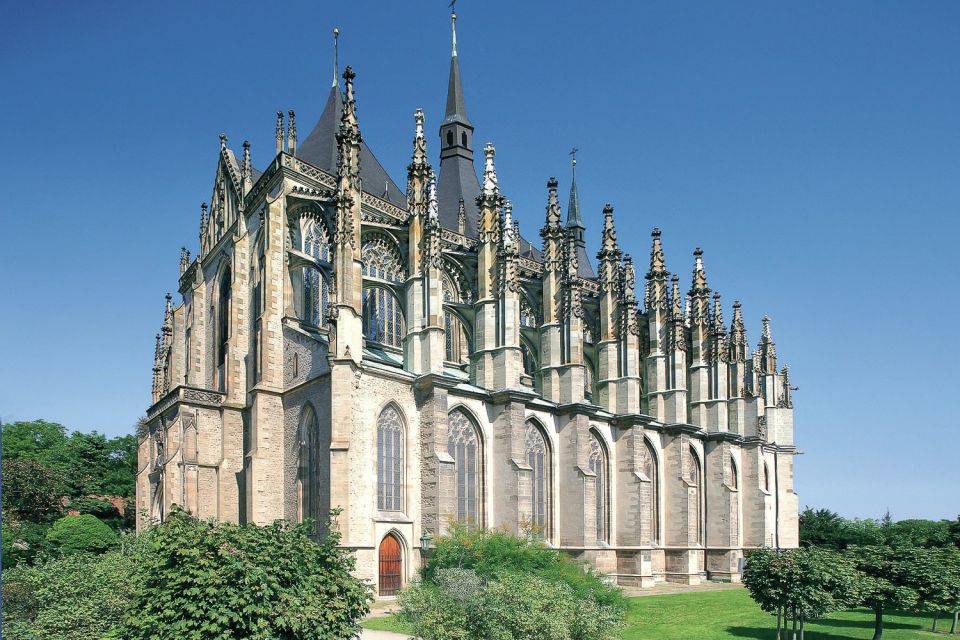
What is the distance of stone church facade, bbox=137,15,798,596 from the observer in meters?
34.6

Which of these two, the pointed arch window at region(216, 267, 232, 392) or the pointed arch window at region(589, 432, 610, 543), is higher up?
the pointed arch window at region(216, 267, 232, 392)

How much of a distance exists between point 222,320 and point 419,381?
15.3m

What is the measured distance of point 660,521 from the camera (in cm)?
5031

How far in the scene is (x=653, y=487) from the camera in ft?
165

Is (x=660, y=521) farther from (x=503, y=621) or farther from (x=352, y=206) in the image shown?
(x=503, y=621)

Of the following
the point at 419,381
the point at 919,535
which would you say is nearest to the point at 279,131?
the point at 419,381

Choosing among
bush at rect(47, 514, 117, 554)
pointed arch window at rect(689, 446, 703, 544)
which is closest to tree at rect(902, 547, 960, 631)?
pointed arch window at rect(689, 446, 703, 544)

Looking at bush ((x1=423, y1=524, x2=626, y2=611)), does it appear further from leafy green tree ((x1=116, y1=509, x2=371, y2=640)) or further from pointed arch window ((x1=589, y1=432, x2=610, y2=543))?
pointed arch window ((x1=589, y1=432, x2=610, y2=543))

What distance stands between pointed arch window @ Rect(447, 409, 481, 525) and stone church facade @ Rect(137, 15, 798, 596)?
0.09 m

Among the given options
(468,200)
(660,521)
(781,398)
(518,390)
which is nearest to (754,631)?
(518,390)

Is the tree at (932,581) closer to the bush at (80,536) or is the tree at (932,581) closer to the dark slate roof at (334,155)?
the dark slate roof at (334,155)

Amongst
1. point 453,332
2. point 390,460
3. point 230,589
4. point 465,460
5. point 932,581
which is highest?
point 453,332

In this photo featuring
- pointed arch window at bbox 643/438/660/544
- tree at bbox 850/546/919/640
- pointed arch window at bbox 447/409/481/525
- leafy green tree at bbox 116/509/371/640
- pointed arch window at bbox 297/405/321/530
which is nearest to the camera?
leafy green tree at bbox 116/509/371/640

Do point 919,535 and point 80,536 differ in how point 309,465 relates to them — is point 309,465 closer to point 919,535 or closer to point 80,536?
point 80,536
